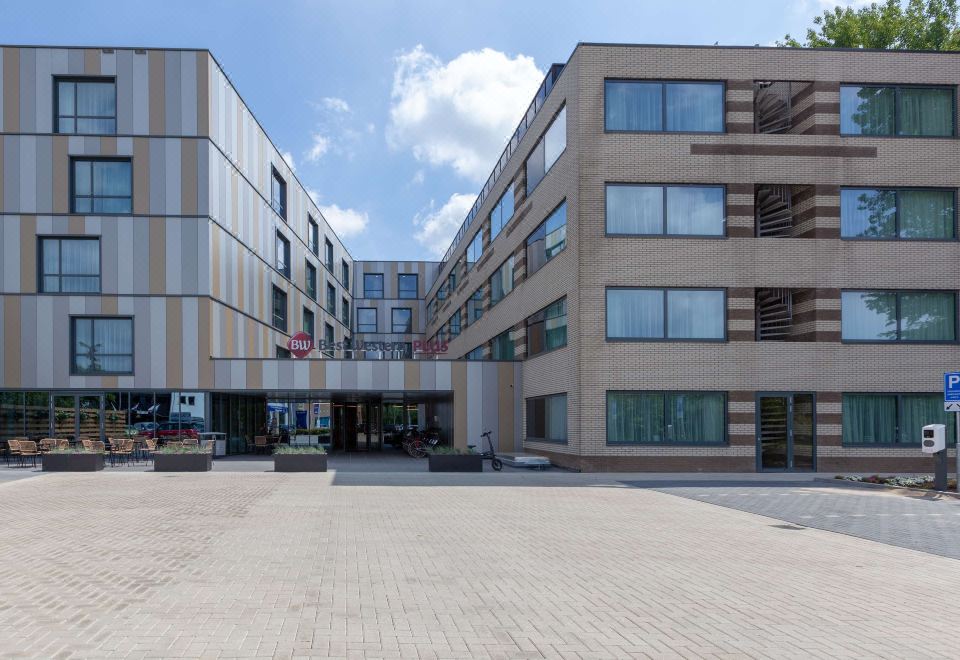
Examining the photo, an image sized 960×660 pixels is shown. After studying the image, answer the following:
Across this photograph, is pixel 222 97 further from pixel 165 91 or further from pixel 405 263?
pixel 405 263

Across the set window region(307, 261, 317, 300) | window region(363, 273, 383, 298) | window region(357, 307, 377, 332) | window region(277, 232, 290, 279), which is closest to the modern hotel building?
window region(277, 232, 290, 279)

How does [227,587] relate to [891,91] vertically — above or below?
below

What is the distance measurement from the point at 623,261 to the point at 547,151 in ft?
21.3

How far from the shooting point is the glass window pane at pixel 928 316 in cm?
2434

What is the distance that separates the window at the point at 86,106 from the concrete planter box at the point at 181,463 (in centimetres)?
1425

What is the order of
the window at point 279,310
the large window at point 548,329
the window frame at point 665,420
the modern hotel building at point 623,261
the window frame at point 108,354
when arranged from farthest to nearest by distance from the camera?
the window at point 279,310
the window frame at point 108,354
the large window at point 548,329
the modern hotel building at point 623,261
the window frame at point 665,420

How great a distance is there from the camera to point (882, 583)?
8.48 m

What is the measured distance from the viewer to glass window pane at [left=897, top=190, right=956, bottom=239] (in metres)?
24.6

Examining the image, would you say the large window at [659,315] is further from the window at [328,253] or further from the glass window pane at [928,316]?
the window at [328,253]

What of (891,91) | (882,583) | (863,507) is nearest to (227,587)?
(882,583)

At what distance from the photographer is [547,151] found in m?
28.3

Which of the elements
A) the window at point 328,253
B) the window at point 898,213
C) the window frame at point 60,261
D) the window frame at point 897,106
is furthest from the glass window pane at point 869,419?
the window at point 328,253

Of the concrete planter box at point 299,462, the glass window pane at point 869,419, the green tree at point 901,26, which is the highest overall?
the green tree at point 901,26

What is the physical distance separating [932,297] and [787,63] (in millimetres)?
8546
